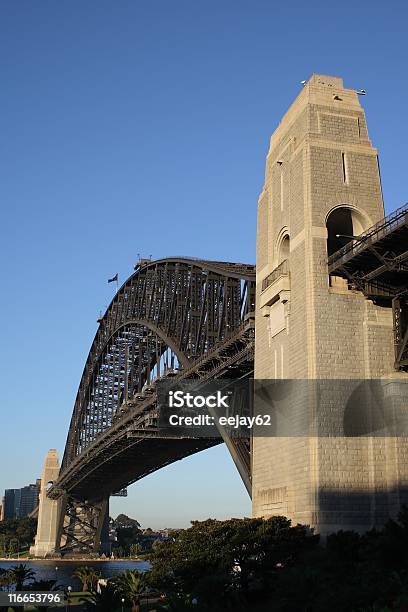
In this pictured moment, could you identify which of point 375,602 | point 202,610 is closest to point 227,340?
point 202,610

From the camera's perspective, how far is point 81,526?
5714 inches

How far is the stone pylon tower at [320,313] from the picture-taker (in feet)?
100

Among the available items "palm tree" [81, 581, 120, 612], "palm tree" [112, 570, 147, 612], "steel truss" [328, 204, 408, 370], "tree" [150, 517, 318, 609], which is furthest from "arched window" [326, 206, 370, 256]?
"palm tree" [81, 581, 120, 612]

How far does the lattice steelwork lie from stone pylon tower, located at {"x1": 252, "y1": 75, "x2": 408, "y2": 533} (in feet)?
67.7

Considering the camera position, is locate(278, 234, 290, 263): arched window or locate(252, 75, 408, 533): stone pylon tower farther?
locate(278, 234, 290, 263): arched window

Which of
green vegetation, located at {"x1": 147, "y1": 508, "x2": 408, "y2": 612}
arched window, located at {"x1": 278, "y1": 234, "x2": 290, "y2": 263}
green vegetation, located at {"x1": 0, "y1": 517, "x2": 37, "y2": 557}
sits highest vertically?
arched window, located at {"x1": 278, "y1": 234, "x2": 290, "y2": 263}

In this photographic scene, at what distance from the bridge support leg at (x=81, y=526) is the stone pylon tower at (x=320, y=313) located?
104m

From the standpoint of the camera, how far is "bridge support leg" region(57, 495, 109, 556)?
5389 inches

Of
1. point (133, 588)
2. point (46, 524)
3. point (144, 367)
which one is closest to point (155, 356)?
point (144, 367)

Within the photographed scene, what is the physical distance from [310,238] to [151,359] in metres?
69.0

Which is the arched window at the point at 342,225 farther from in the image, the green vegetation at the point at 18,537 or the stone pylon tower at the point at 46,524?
the green vegetation at the point at 18,537

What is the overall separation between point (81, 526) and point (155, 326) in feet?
238

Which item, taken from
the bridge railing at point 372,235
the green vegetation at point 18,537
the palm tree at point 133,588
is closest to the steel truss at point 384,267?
the bridge railing at point 372,235

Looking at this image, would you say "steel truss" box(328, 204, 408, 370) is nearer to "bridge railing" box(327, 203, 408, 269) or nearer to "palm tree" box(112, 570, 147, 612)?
"bridge railing" box(327, 203, 408, 269)
